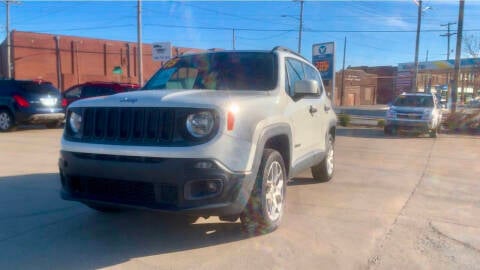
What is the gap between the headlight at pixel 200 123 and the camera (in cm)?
371

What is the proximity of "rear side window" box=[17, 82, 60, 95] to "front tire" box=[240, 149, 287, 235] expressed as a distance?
11.9 meters

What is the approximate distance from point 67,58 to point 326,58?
80.7 ft

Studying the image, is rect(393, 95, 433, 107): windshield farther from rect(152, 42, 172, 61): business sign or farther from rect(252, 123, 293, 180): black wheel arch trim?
rect(252, 123, 293, 180): black wheel arch trim

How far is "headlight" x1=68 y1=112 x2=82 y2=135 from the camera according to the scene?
426 centimetres

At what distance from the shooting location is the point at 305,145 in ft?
18.4

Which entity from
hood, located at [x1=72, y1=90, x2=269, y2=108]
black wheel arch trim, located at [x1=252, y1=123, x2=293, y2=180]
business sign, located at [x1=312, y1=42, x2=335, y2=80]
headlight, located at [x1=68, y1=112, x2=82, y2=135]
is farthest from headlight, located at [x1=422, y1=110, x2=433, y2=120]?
headlight, located at [x1=68, y1=112, x2=82, y2=135]

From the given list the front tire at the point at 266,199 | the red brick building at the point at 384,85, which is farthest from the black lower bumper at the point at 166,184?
the red brick building at the point at 384,85

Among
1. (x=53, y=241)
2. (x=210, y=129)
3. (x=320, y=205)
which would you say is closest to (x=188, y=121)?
(x=210, y=129)

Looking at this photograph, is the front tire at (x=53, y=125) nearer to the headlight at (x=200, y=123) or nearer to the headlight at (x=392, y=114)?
the headlight at (x=392, y=114)

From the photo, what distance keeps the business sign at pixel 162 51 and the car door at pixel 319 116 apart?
60.9 ft

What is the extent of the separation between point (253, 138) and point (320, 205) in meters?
2.11

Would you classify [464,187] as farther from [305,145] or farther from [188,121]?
[188,121]

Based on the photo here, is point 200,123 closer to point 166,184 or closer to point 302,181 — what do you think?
point 166,184

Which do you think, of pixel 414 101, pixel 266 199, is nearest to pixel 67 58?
pixel 414 101
